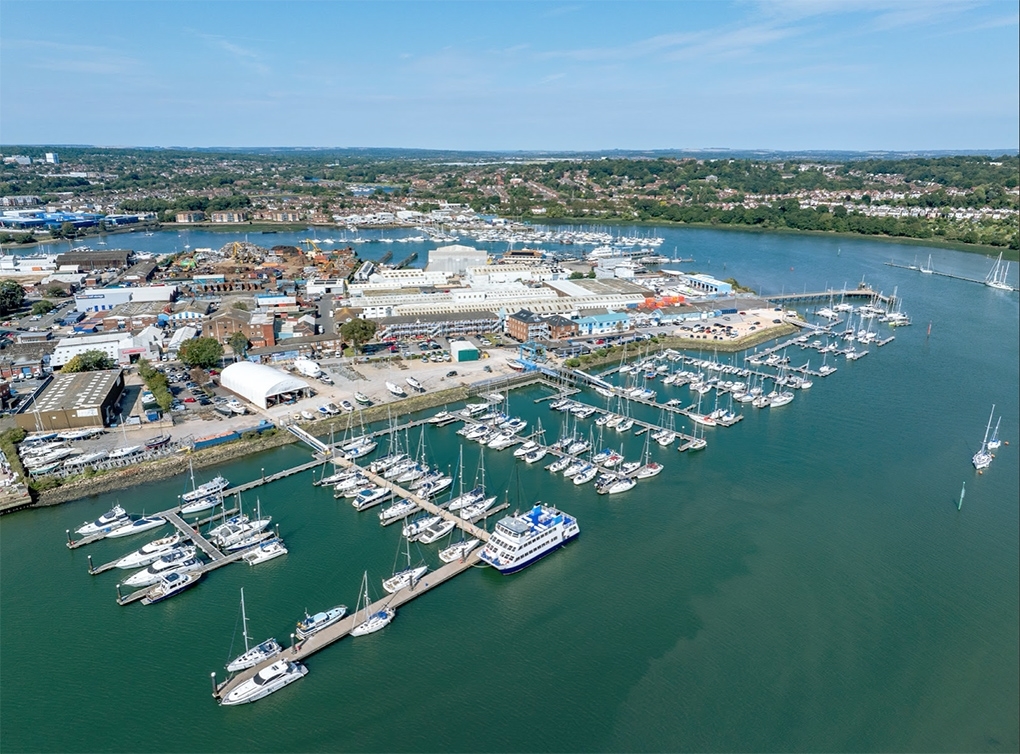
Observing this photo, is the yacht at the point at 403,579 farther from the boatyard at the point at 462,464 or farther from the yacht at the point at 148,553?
the yacht at the point at 148,553

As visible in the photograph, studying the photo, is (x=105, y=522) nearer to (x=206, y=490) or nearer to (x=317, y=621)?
(x=206, y=490)

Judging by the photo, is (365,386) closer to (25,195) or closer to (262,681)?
(262,681)

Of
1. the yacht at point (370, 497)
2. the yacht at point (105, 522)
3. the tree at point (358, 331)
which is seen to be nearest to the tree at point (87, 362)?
the tree at point (358, 331)

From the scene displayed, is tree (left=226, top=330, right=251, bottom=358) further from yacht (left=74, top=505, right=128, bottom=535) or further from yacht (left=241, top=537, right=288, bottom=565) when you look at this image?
yacht (left=241, top=537, right=288, bottom=565)

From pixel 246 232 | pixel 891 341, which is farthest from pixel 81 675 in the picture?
pixel 246 232

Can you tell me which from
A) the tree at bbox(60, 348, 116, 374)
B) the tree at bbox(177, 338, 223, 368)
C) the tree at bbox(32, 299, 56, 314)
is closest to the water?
the tree at bbox(177, 338, 223, 368)

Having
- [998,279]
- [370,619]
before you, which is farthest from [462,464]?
[998,279]
